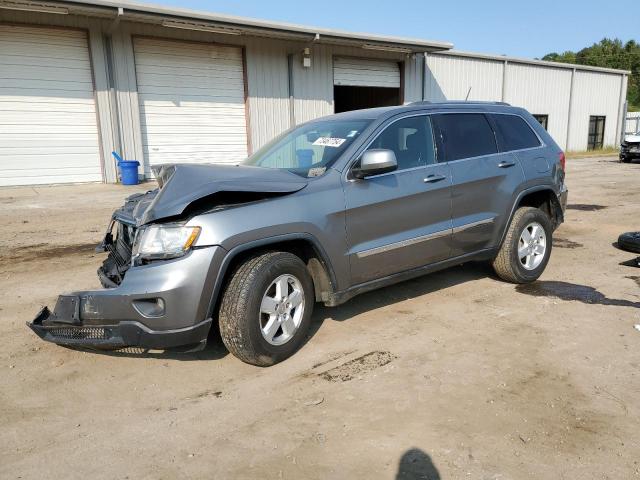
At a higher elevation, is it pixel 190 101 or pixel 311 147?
pixel 190 101

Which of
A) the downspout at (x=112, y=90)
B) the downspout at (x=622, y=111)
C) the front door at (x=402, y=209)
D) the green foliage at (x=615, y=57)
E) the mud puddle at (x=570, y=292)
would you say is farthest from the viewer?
the green foliage at (x=615, y=57)

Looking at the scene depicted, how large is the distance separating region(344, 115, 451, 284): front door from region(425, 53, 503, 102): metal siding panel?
18.1 metres

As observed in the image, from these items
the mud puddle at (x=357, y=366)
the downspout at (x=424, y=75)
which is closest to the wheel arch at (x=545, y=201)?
the mud puddle at (x=357, y=366)

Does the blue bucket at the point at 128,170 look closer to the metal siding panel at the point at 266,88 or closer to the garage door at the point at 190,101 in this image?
the garage door at the point at 190,101

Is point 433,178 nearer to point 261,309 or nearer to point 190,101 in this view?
point 261,309

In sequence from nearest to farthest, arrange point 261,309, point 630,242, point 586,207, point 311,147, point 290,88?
point 261,309, point 311,147, point 630,242, point 586,207, point 290,88

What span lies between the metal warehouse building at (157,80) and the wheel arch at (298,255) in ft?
39.2

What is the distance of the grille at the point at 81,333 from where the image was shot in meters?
3.26

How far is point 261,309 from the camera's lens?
345 centimetres

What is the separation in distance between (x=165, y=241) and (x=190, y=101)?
1382cm

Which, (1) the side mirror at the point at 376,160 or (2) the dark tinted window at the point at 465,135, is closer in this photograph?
(1) the side mirror at the point at 376,160

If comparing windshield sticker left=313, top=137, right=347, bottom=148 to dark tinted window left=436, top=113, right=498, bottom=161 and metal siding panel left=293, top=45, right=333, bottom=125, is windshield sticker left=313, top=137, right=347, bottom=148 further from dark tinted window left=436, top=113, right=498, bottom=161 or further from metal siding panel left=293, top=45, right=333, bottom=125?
metal siding panel left=293, top=45, right=333, bottom=125

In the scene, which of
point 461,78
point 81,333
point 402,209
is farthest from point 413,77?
point 81,333

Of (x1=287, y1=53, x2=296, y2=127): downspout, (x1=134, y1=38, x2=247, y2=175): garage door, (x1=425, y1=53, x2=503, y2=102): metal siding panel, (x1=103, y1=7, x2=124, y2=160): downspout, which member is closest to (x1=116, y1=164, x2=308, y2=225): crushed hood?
(x1=103, y1=7, x2=124, y2=160): downspout
